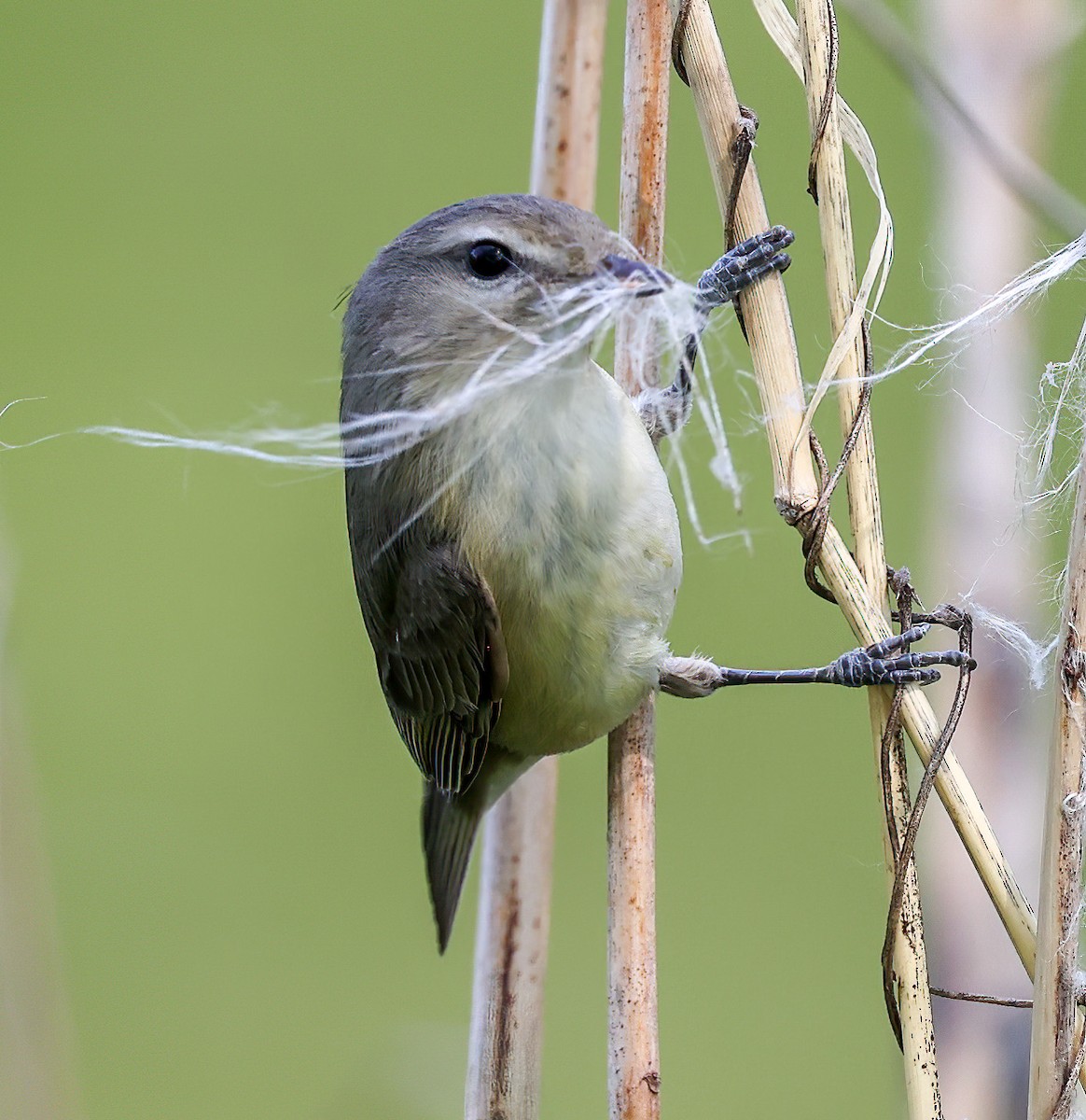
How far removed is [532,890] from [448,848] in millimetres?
323

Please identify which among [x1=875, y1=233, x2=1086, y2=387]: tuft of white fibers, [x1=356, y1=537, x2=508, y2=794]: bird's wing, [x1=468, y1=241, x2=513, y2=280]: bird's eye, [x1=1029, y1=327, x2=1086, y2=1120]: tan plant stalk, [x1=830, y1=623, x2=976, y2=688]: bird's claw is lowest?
[x1=1029, y1=327, x2=1086, y2=1120]: tan plant stalk

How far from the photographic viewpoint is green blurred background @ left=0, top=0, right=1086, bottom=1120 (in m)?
3.34

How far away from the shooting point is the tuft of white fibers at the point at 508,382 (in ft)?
3.59

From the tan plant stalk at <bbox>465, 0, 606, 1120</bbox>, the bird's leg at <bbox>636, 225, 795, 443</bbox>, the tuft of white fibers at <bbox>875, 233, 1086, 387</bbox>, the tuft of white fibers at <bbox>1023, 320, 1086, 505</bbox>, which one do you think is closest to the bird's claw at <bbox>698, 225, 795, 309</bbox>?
the bird's leg at <bbox>636, 225, 795, 443</bbox>

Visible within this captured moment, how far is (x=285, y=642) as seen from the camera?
3652 millimetres

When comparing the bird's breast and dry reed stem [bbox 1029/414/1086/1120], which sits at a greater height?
the bird's breast

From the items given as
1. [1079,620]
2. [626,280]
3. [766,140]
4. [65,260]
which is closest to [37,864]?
[626,280]

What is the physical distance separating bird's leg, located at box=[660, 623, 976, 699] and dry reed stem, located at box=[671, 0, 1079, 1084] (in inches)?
0.9

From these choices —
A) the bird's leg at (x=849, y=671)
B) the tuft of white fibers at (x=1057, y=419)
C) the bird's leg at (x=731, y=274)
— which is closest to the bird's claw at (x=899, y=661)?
the bird's leg at (x=849, y=671)

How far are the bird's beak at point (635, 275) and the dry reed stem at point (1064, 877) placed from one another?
461 mm

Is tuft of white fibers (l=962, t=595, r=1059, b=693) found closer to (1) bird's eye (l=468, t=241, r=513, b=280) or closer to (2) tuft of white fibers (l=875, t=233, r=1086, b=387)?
(2) tuft of white fibers (l=875, t=233, r=1086, b=387)

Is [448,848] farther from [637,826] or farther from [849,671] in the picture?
[849,671]

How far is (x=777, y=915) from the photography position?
3580mm

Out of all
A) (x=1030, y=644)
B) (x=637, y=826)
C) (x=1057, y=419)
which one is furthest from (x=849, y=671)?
(x=1057, y=419)
